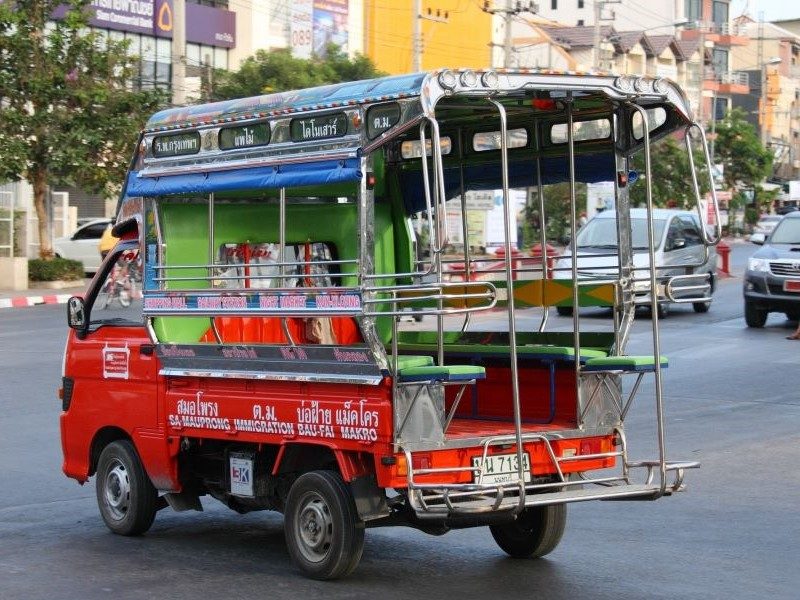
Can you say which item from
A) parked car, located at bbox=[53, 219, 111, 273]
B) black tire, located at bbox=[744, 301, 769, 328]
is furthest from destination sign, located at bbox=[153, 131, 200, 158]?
parked car, located at bbox=[53, 219, 111, 273]

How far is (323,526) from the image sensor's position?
7.40 metres

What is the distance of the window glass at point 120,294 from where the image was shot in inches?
351

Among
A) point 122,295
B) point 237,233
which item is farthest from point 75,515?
point 237,233

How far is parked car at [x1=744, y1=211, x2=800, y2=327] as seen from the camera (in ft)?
74.5

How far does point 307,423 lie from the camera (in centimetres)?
746

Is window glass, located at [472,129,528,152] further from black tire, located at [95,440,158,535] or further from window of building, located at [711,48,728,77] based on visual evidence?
window of building, located at [711,48,728,77]

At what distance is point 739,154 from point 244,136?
222 ft

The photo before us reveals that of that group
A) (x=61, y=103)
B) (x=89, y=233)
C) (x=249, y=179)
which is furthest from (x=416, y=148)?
(x=89, y=233)

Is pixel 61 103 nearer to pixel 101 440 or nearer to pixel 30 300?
pixel 30 300

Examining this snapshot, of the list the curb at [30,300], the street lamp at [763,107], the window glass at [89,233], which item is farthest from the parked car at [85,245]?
the street lamp at [763,107]

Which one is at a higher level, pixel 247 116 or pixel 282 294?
pixel 247 116

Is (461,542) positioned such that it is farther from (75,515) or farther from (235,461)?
(75,515)

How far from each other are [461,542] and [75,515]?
9.06 feet

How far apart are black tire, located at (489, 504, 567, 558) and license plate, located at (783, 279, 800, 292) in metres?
15.5
